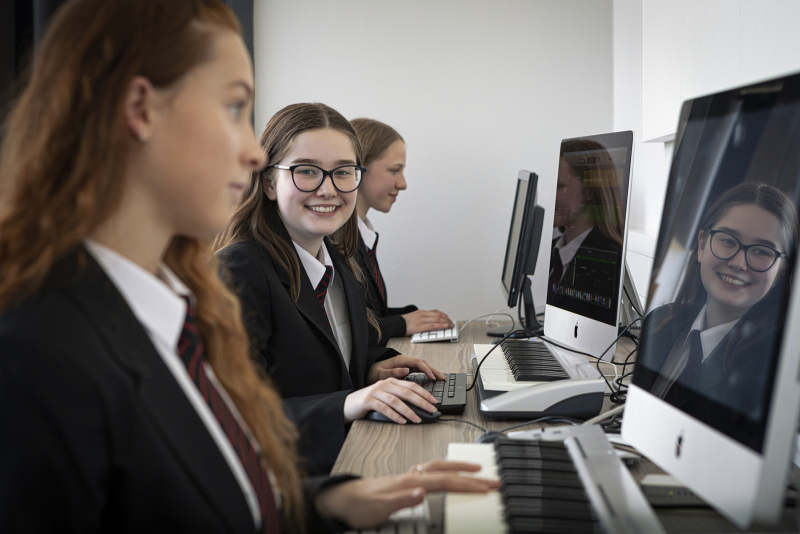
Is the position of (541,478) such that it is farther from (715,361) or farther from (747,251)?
(747,251)

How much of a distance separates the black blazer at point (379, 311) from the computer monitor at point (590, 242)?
660mm

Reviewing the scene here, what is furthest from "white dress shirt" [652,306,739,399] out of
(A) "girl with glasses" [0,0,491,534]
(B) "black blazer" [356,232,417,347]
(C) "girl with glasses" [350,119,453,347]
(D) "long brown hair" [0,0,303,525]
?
(C) "girl with glasses" [350,119,453,347]

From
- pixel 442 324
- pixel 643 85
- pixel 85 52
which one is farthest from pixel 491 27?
pixel 85 52

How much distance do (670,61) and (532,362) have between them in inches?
49.3

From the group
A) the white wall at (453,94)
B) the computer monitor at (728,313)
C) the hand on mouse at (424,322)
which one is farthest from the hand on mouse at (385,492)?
the white wall at (453,94)

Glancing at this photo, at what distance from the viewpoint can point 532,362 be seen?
1.41 metres

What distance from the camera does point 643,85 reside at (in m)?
2.40

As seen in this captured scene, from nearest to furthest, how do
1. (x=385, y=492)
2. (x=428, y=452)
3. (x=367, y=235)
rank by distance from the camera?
(x=385, y=492) → (x=428, y=452) → (x=367, y=235)

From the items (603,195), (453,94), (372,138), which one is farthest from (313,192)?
(453,94)

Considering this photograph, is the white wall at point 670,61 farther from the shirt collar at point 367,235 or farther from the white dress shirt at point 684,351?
the shirt collar at point 367,235

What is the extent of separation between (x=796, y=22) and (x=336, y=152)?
1026 millimetres

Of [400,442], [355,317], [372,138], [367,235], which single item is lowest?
[400,442]

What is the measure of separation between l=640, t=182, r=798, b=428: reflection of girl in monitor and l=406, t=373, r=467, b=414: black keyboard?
0.45 metres

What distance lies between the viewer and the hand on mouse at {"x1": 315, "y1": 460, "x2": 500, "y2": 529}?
74 cm
